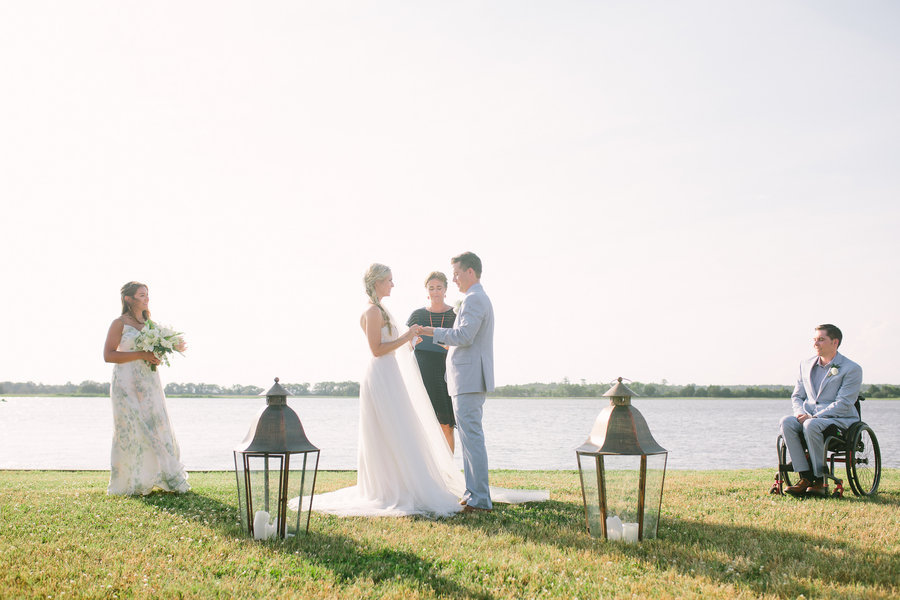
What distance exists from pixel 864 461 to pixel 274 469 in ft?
21.6

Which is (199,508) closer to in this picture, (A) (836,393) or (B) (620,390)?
(B) (620,390)

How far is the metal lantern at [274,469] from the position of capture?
4.58 meters

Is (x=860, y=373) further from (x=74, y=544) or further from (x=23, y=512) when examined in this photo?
(x=23, y=512)

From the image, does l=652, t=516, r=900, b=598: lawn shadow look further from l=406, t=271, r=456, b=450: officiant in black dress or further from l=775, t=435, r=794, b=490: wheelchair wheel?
l=406, t=271, r=456, b=450: officiant in black dress

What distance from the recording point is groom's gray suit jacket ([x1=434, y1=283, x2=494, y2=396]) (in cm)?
608

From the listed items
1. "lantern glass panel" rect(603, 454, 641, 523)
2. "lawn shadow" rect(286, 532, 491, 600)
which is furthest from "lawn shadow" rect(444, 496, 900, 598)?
"lawn shadow" rect(286, 532, 491, 600)

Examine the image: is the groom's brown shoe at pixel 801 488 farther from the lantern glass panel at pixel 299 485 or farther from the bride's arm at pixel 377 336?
the lantern glass panel at pixel 299 485

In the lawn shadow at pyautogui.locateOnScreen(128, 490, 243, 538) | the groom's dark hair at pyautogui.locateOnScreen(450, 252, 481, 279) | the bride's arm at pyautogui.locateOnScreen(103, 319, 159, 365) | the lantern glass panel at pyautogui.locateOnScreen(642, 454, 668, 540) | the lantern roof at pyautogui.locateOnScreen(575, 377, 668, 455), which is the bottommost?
the lawn shadow at pyautogui.locateOnScreen(128, 490, 243, 538)

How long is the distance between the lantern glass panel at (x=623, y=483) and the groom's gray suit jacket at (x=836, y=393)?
3900 mm

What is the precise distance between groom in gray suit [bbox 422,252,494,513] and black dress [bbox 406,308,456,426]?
5.40 ft

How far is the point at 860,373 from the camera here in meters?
7.12

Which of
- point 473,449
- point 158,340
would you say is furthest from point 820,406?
point 158,340

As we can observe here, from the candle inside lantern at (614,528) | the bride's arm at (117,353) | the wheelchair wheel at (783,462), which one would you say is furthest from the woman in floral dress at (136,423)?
the wheelchair wheel at (783,462)

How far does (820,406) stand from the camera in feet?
23.7
